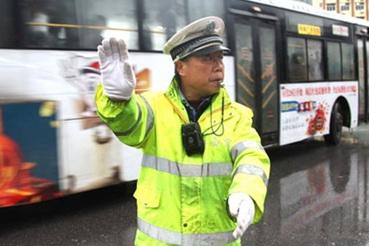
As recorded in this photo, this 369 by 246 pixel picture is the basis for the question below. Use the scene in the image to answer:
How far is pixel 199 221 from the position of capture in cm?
236

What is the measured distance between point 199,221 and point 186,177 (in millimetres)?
193

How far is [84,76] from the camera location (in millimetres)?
6344

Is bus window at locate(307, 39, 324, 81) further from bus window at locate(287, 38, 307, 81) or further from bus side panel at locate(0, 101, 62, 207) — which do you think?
bus side panel at locate(0, 101, 62, 207)

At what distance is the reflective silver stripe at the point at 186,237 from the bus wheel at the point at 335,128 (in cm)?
1051

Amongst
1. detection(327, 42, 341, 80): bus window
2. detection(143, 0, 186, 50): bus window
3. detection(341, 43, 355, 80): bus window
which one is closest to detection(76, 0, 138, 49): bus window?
detection(143, 0, 186, 50): bus window

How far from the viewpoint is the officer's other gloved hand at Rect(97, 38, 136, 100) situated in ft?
7.24

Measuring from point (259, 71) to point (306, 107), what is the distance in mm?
1766

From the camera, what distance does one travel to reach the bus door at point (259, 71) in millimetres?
9352

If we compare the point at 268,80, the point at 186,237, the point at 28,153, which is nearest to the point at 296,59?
the point at 268,80

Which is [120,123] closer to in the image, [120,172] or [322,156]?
[120,172]

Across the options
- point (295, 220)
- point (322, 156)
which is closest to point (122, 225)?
point (295, 220)

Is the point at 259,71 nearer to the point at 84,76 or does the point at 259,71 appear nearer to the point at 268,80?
the point at 268,80

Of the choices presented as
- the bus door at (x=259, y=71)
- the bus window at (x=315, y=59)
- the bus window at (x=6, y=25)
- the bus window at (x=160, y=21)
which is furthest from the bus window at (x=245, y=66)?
the bus window at (x=6, y=25)

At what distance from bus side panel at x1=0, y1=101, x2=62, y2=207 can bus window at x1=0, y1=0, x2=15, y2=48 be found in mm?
636
